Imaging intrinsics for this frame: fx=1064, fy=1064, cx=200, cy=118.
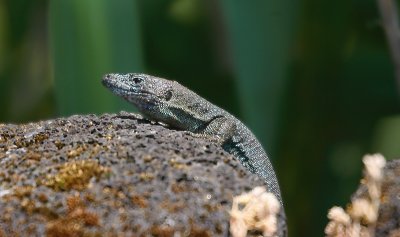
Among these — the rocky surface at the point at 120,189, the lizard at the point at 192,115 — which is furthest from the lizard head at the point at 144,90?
the rocky surface at the point at 120,189

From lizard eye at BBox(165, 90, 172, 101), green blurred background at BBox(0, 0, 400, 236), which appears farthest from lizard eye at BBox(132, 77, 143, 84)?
green blurred background at BBox(0, 0, 400, 236)

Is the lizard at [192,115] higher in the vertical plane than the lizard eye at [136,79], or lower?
lower

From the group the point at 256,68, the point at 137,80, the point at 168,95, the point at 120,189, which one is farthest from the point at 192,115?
the point at 256,68

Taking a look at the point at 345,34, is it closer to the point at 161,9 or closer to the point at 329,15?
the point at 329,15

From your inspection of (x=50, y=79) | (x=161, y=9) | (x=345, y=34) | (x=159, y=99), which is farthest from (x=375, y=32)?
(x=159, y=99)

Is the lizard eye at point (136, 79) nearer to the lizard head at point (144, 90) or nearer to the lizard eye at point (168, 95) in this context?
the lizard head at point (144, 90)

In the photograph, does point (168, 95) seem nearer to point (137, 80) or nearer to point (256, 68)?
point (137, 80)

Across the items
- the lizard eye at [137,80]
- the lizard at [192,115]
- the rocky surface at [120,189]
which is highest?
the lizard eye at [137,80]

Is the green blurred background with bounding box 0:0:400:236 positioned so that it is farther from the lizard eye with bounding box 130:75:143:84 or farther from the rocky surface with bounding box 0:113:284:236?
the rocky surface with bounding box 0:113:284:236
